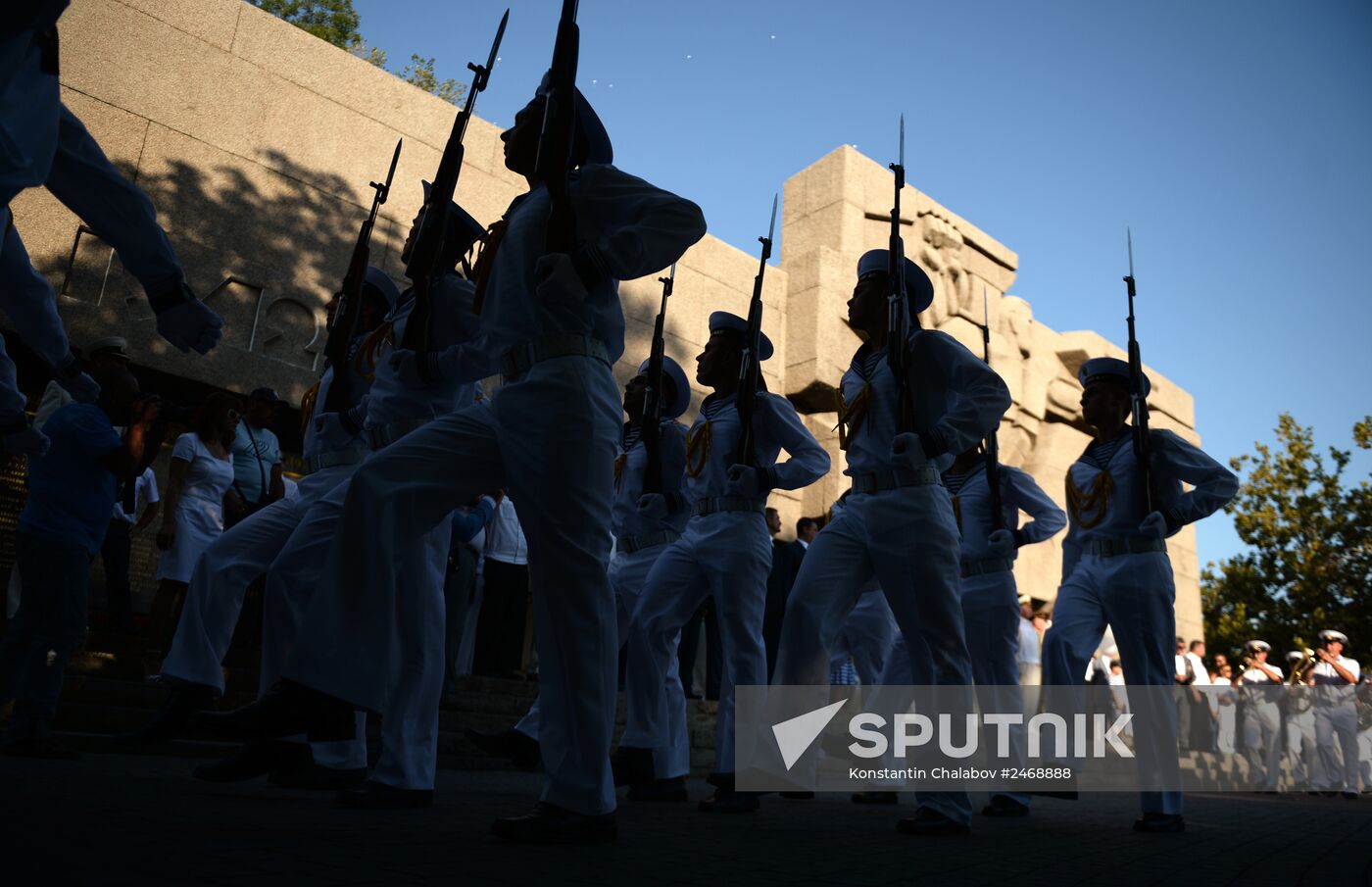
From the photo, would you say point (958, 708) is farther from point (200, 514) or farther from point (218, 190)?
point (218, 190)

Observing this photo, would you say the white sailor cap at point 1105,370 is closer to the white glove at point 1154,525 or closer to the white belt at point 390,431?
the white glove at point 1154,525

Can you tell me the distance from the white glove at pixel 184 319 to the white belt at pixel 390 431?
4.21 ft

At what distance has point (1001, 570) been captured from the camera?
268 inches

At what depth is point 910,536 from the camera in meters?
A: 4.52

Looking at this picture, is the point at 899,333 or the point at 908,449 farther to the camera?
the point at 899,333

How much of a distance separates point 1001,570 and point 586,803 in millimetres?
4414

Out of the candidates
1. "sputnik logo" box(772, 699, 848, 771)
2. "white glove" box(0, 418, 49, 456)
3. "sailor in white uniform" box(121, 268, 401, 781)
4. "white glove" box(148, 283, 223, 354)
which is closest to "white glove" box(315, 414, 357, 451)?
"sailor in white uniform" box(121, 268, 401, 781)

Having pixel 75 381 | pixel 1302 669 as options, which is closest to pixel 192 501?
pixel 75 381

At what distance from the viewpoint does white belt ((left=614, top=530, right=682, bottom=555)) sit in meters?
6.39

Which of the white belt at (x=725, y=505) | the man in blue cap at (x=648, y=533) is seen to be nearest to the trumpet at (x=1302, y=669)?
the man in blue cap at (x=648, y=533)

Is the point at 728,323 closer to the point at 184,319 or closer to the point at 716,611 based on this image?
the point at 716,611

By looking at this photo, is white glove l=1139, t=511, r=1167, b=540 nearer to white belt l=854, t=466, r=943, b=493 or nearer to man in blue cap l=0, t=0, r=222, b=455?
white belt l=854, t=466, r=943, b=493

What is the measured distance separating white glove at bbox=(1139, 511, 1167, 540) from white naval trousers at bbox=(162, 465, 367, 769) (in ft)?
13.0

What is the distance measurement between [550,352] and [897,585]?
6.62 feet
